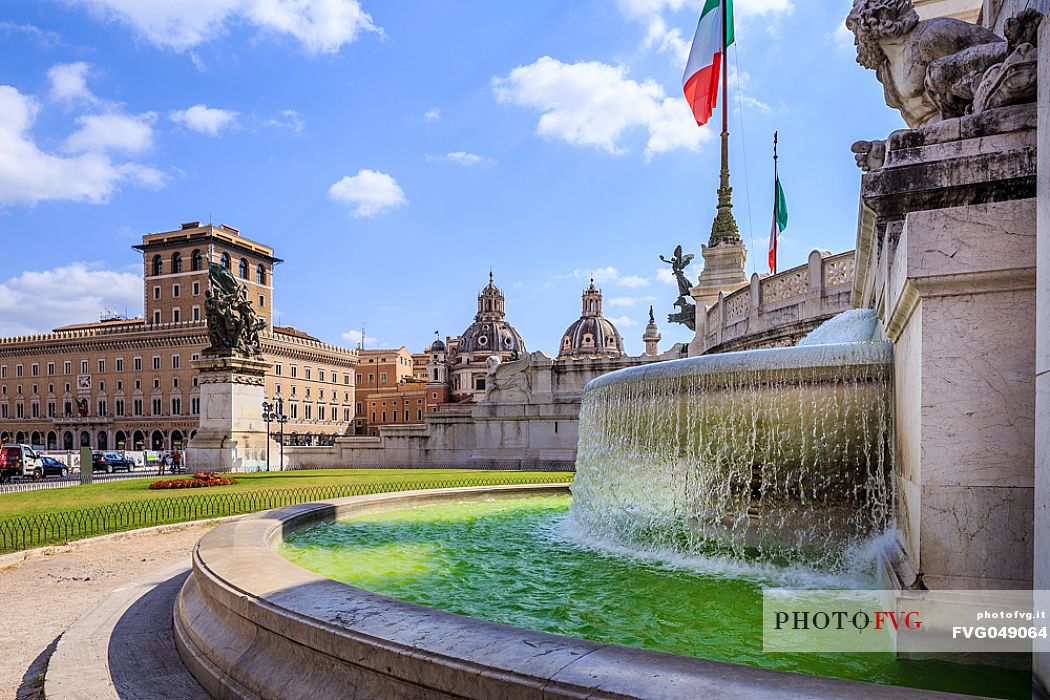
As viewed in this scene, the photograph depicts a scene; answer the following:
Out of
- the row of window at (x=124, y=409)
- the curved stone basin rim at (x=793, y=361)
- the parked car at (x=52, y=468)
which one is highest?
the curved stone basin rim at (x=793, y=361)

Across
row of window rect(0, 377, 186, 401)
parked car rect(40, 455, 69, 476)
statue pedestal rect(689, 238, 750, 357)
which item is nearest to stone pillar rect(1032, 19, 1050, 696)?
statue pedestal rect(689, 238, 750, 357)

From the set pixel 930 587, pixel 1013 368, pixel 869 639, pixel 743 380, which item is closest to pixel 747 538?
pixel 743 380

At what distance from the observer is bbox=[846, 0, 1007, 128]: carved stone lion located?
3.99 meters

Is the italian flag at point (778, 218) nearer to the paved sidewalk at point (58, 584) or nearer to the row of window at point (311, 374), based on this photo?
the paved sidewalk at point (58, 584)

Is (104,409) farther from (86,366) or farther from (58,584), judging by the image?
(58,584)

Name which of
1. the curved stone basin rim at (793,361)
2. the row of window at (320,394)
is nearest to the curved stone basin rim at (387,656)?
the curved stone basin rim at (793,361)

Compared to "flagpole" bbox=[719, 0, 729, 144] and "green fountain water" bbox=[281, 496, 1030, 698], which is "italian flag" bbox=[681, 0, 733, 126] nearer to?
"flagpole" bbox=[719, 0, 729, 144]

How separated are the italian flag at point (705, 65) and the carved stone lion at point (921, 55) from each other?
16235mm

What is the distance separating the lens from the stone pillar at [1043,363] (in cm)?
267

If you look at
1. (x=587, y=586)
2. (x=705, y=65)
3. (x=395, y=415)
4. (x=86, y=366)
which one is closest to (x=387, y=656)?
(x=587, y=586)

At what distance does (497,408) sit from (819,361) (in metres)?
26.5

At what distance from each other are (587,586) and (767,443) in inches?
74.8

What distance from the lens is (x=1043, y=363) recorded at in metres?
2.76

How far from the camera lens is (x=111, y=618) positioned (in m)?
5.45
